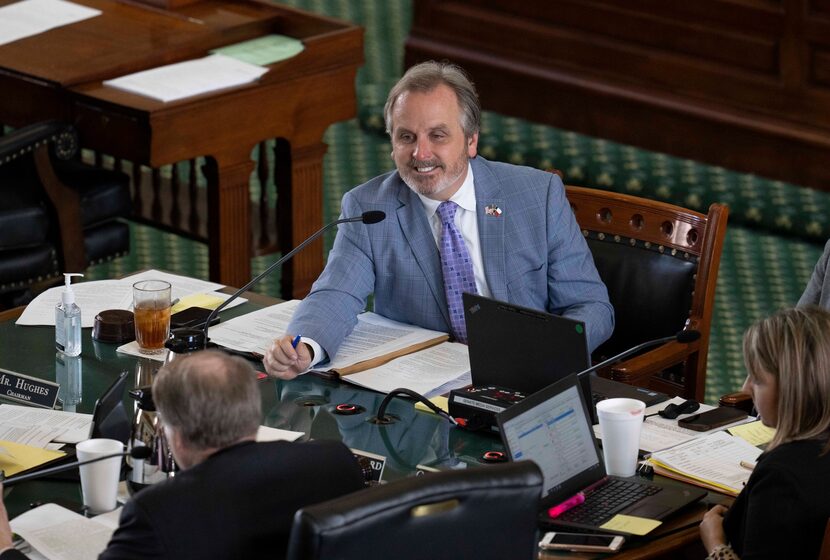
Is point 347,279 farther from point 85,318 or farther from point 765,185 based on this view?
point 765,185

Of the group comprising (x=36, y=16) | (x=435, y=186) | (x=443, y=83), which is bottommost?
(x=36, y=16)

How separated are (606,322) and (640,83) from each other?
3.39 m

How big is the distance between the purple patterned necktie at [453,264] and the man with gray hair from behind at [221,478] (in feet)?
4.12

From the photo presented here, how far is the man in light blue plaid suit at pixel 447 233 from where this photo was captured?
3.40m

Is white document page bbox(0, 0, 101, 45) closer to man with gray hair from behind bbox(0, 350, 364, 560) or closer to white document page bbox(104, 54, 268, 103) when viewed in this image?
white document page bbox(104, 54, 268, 103)

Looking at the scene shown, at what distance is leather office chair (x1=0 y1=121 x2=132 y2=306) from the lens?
4629 millimetres

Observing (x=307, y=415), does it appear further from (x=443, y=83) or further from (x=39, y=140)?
(x=39, y=140)

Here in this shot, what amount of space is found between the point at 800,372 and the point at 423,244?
123 cm

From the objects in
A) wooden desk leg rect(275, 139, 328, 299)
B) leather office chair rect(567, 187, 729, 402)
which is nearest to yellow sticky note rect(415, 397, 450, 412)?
leather office chair rect(567, 187, 729, 402)

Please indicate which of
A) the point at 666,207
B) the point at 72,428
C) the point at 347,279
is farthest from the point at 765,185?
the point at 72,428

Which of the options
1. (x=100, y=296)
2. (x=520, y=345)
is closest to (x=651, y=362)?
(x=520, y=345)

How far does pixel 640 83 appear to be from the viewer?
6.63 meters

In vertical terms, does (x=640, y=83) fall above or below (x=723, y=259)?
above

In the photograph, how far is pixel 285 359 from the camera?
3.07 meters
